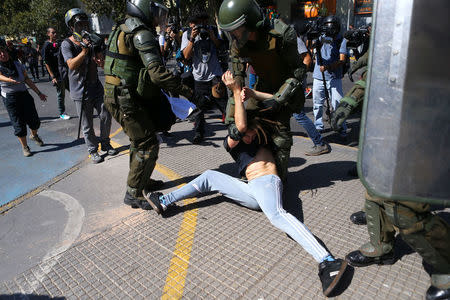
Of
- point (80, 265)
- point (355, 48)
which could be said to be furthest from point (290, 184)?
point (80, 265)

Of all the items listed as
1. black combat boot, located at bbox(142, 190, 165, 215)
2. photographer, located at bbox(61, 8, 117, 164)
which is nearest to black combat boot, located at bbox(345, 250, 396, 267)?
black combat boot, located at bbox(142, 190, 165, 215)

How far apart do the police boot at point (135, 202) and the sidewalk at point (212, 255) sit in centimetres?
6

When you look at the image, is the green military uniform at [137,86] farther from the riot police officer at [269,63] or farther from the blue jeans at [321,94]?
the blue jeans at [321,94]

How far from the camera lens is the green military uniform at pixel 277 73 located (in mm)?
2941

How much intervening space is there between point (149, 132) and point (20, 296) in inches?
66.0

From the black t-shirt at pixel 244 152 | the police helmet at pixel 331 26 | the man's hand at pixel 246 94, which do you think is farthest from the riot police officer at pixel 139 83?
the police helmet at pixel 331 26

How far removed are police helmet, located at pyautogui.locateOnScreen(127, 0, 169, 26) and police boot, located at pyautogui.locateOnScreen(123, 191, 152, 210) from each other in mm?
1681

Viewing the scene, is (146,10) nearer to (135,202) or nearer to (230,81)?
(230,81)

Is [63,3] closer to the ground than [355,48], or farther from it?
farther from it

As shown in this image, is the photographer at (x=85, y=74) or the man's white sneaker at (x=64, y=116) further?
the man's white sneaker at (x=64, y=116)

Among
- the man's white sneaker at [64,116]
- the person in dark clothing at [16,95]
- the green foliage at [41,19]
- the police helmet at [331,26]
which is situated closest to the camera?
the person in dark clothing at [16,95]

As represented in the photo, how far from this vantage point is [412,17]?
1.27 m

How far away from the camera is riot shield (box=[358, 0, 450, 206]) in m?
1.28

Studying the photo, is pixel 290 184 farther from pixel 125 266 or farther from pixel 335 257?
pixel 125 266
